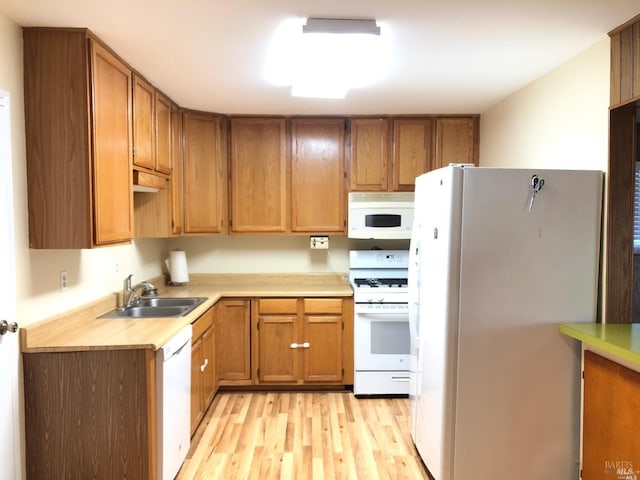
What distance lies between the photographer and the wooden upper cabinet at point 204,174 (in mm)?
3365

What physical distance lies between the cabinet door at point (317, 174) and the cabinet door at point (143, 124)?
1.22 m

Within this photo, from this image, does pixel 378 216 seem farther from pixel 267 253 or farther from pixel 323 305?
pixel 267 253

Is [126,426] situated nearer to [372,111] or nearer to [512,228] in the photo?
[512,228]

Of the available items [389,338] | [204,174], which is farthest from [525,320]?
[204,174]

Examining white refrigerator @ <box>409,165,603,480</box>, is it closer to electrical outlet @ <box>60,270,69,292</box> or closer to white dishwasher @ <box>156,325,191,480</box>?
white dishwasher @ <box>156,325,191,480</box>

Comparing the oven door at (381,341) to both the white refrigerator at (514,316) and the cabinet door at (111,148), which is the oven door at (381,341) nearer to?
the white refrigerator at (514,316)

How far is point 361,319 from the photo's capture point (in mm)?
3252

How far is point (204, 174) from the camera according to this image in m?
3.43

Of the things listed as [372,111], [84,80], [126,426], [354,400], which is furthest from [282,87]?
[354,400]

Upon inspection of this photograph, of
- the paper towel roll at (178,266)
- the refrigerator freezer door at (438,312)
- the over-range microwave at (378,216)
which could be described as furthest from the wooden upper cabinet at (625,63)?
the paper towel roll at (178,266)

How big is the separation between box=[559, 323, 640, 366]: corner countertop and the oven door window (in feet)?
4.61

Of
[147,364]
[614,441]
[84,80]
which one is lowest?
[614,441]

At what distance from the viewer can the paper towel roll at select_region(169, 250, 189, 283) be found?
140 inches

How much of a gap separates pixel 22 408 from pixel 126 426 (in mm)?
477
